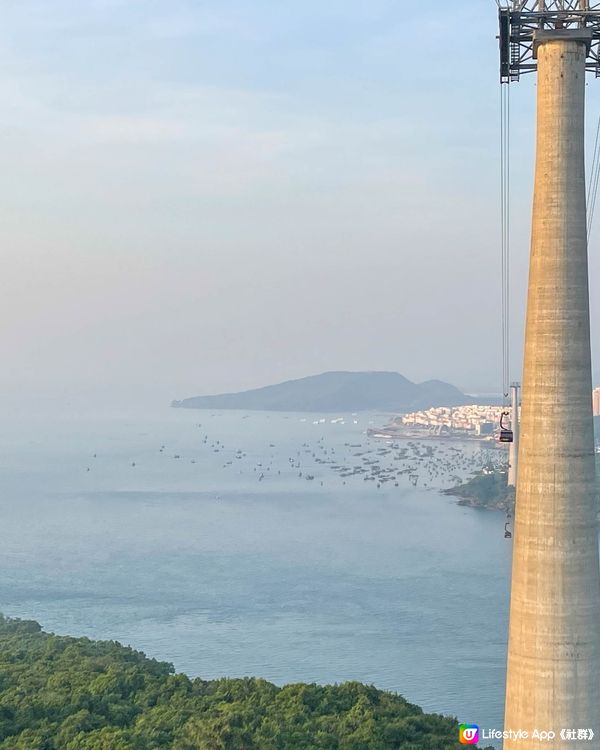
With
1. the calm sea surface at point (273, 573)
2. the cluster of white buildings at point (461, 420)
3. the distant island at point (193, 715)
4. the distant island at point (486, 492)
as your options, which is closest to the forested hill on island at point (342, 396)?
the cluster of white buildings at point (461, 420)

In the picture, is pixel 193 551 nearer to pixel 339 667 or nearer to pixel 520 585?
pixel 339 667

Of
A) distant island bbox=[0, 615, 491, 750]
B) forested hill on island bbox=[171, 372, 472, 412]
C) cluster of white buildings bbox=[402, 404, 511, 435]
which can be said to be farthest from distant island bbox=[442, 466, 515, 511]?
forested hill on island bbox=[171, 372, 472, 412]

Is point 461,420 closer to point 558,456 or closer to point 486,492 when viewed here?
point 486,492

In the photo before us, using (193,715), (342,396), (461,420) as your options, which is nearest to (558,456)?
(193,715)

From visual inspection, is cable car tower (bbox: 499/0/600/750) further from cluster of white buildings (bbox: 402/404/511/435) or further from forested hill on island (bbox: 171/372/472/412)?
forested hill on island (bbox: 171/372/472/412)

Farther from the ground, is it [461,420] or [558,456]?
[558,456]

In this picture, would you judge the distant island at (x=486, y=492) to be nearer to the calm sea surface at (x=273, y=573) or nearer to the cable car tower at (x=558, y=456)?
the calm sea surface at (x=273, y=573)
